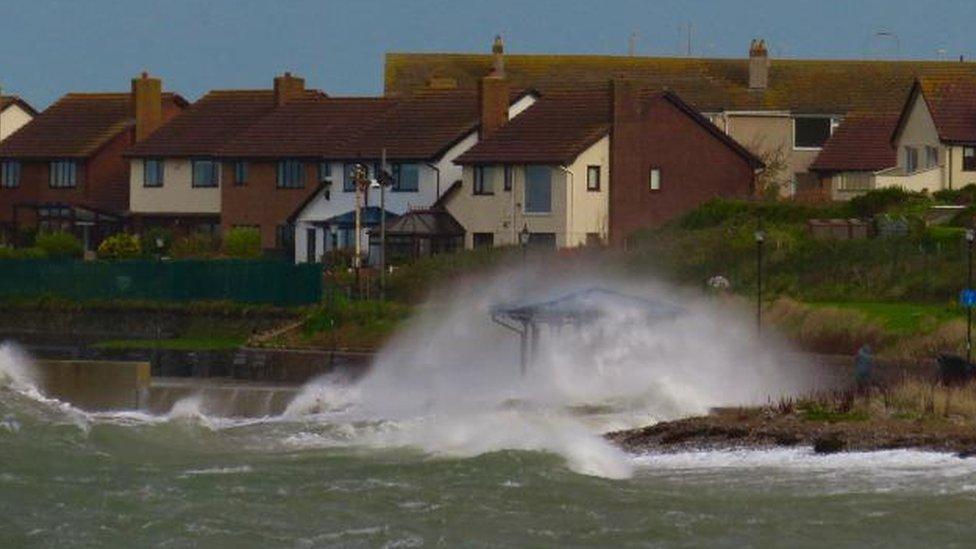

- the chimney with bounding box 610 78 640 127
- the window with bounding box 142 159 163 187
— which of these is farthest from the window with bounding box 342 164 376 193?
the window with bounding box 142 159 163 187

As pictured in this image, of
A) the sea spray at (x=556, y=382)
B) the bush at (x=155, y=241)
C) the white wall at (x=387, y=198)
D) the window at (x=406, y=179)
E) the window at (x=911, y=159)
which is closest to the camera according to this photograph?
the sea spray at (x=556, y=382)

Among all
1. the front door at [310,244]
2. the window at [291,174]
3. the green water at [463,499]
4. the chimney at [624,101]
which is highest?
the chimney at [624,101]

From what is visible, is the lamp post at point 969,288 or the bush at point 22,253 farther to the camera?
the bush at point 22,253

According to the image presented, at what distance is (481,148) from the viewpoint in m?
82.6

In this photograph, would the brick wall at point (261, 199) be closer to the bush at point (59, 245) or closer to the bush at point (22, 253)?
the bush at point (59, 245)

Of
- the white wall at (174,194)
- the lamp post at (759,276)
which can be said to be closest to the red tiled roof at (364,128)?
the white wall at (174,194)

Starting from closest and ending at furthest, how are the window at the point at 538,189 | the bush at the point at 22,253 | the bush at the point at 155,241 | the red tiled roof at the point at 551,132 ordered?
the bush at the point at 22,253
the red tiled roof at the point at 551,132
the window at the point at 538,189
the bush at the point at 155,241

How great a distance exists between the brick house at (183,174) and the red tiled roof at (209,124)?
31 millimetres

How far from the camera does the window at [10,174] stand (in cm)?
9581

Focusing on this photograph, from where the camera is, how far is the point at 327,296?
67938 millimetres

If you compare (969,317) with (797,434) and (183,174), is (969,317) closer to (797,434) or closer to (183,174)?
(797,434)

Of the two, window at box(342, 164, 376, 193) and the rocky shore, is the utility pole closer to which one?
window at box(342, 164, 376, 193)

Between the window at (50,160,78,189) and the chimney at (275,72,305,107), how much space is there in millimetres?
7331

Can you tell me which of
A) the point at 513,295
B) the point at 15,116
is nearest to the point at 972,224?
the point at 513,295
